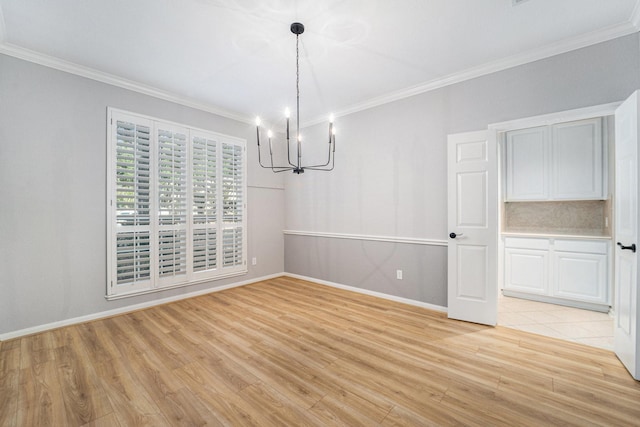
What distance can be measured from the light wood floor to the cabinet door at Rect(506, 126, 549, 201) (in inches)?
85.6

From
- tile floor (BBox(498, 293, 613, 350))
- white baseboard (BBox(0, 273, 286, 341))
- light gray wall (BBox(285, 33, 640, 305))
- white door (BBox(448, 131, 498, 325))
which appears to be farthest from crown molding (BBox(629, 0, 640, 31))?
white baseboard (BBox(0, 273, 286, 341))

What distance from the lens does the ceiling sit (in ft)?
7.23

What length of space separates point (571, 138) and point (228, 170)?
5.03 meters

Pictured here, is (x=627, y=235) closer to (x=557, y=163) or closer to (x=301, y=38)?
(x=557, y=163)

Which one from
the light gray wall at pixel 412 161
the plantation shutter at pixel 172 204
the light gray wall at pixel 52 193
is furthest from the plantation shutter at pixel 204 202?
the light gray wall at pixel 412 161

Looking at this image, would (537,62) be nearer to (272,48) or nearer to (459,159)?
(459,159)

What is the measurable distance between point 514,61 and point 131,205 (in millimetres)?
4834

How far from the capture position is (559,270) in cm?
362

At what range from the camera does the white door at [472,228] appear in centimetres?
296

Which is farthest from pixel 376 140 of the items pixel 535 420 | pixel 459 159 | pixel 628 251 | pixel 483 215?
pixel 535 420

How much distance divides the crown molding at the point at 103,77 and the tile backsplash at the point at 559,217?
195 inches

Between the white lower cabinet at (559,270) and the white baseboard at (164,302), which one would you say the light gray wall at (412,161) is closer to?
the white baseboard at (164,302)

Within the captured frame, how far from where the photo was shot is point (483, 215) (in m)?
3.01

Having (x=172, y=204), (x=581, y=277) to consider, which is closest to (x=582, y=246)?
(x=581, y=277)
